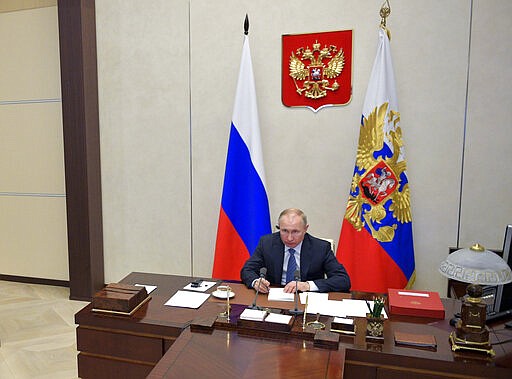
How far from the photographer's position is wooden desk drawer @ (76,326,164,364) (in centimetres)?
200

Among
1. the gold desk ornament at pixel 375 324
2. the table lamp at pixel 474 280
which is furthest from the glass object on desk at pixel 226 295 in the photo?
the table lamp at pixel 474 280

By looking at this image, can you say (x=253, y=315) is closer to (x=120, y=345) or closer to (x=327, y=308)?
(x=327, y=308)

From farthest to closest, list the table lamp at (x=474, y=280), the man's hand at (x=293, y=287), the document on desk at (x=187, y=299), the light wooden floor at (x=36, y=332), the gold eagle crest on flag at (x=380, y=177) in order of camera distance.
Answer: the gold eagle crest on flag at (x=380, y=177), the light wooden floor at (x=36, y=332), the man's hand at (x=293, y=287), the document on desk at (x=187, y=299), the table lamp at (x=474, y=280)

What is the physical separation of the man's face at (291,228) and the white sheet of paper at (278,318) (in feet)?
2.25

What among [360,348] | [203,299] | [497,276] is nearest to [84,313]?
[203,299]

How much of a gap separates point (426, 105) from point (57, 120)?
140 inches

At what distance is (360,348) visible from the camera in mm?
1780

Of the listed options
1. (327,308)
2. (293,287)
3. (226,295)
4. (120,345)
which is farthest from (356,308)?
(120,345)

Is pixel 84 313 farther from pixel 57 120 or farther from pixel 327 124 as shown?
pixel 57 120

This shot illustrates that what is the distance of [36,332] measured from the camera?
3553 mm

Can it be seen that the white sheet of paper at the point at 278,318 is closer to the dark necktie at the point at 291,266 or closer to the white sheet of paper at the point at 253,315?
the white sheet of paper at the point at 253,315

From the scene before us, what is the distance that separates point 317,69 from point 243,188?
117 centimetres

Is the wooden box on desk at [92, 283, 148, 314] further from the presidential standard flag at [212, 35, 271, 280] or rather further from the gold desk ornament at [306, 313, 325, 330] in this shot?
the presidential standard flag at [212, 35, 271, 280]

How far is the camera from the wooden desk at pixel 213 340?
5.60ft
